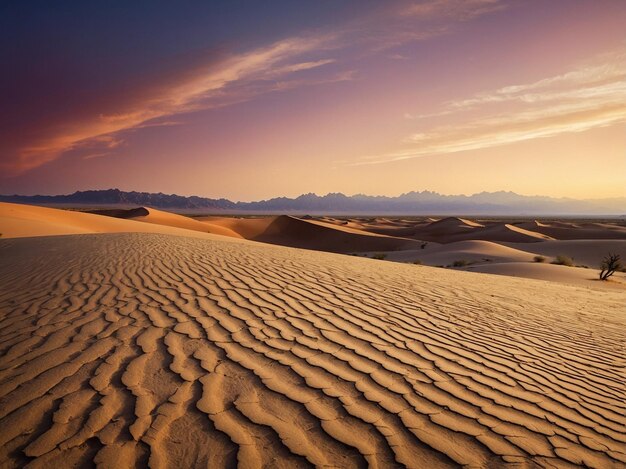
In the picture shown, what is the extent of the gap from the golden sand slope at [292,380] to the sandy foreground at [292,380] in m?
0.02

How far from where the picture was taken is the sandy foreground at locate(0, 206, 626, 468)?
215 centimetres

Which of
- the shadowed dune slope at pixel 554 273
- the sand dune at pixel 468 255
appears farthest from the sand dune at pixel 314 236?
the shadowed dune slope at pixel 554 273

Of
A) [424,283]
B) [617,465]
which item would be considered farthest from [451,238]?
[617,465]

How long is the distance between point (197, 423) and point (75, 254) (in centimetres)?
857

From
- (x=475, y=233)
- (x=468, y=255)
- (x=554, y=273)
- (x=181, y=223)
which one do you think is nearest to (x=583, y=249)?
(x=468, y=255)

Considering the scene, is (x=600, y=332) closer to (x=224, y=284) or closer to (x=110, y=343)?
(x=224, y=284)

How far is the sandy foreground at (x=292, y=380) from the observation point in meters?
2.15

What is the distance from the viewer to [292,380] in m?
2.87

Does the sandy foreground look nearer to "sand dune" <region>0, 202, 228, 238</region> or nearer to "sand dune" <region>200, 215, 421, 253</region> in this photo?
"sand dune" <region>0, 202, 228, 238</region>

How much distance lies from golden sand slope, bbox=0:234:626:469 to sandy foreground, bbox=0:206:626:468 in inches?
0.6

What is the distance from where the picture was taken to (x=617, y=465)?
2264 mm

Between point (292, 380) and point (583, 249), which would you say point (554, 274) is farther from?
point (292, 380)

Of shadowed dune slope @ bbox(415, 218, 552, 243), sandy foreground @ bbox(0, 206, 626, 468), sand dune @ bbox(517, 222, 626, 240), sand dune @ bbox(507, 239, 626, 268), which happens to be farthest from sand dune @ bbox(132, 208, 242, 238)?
sand dune @ bbox(517, 222, 626, 240)

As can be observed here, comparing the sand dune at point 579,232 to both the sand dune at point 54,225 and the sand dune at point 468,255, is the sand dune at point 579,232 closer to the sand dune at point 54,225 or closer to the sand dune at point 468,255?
the sand dune at point 468,255
